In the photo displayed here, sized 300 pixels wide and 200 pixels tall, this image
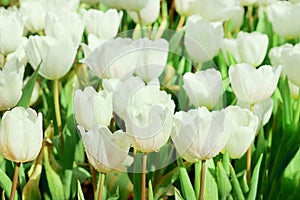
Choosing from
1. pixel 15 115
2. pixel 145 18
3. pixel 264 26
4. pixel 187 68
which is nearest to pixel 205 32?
pixel 187 68

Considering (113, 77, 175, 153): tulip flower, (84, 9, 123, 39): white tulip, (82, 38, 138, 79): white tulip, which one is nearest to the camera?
(113, 77, 175, 153): tulip flower

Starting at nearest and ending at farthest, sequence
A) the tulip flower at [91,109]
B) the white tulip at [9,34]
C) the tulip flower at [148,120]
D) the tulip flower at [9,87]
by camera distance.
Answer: the tulip flower at [148,120]
the tulip flower at [91,109]
the tulip flower at [9,87]
the white tulip at [9,34]

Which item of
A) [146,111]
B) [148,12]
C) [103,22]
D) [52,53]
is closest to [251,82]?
[146,111]

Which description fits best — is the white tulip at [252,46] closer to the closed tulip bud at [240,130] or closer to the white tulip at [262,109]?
the white tulip at [262,109]

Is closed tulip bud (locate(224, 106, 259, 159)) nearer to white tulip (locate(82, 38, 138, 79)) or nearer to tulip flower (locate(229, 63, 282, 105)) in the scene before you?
tulip flower (locate(229, 63, 282, 105))

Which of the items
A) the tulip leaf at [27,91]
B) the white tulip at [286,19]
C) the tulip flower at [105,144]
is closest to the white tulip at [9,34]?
the tulip leaf at [27,91]

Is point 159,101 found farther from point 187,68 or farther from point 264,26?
point 264,26

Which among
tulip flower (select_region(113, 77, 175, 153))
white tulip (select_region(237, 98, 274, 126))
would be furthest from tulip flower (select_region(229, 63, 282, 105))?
tulip flower (select_region(113, 77, 175, 153))
